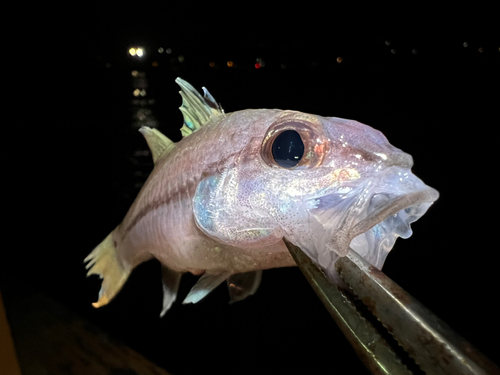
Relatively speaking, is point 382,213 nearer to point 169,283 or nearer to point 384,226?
point 384,226

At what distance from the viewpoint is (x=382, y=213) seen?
363 millimetres

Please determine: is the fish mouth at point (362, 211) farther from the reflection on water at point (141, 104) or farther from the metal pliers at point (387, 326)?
the reflection on water at point (141, 104)

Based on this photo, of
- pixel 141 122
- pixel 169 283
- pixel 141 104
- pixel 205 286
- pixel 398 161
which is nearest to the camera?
pixel 398 161

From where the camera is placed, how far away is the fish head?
38cm

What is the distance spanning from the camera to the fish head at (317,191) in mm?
381

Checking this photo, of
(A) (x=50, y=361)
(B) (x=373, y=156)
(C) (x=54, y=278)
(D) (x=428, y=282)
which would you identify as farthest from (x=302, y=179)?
(C) (x=54, y=278)

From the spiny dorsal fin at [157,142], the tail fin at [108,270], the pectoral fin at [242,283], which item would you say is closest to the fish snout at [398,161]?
the pectoral fin at [242,283]

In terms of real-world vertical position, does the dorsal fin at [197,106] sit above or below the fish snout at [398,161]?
above

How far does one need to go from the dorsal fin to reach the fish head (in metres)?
0.19

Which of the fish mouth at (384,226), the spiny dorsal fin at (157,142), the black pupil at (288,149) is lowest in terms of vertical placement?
the fish mouth at (384,226)

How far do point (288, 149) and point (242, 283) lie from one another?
0.33 m

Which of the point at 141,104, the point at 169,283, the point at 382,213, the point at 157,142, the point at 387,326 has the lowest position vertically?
the point at 169,283

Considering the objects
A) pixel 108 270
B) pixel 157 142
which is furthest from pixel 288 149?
pixel 108 270

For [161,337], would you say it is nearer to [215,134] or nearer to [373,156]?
[215,134]
